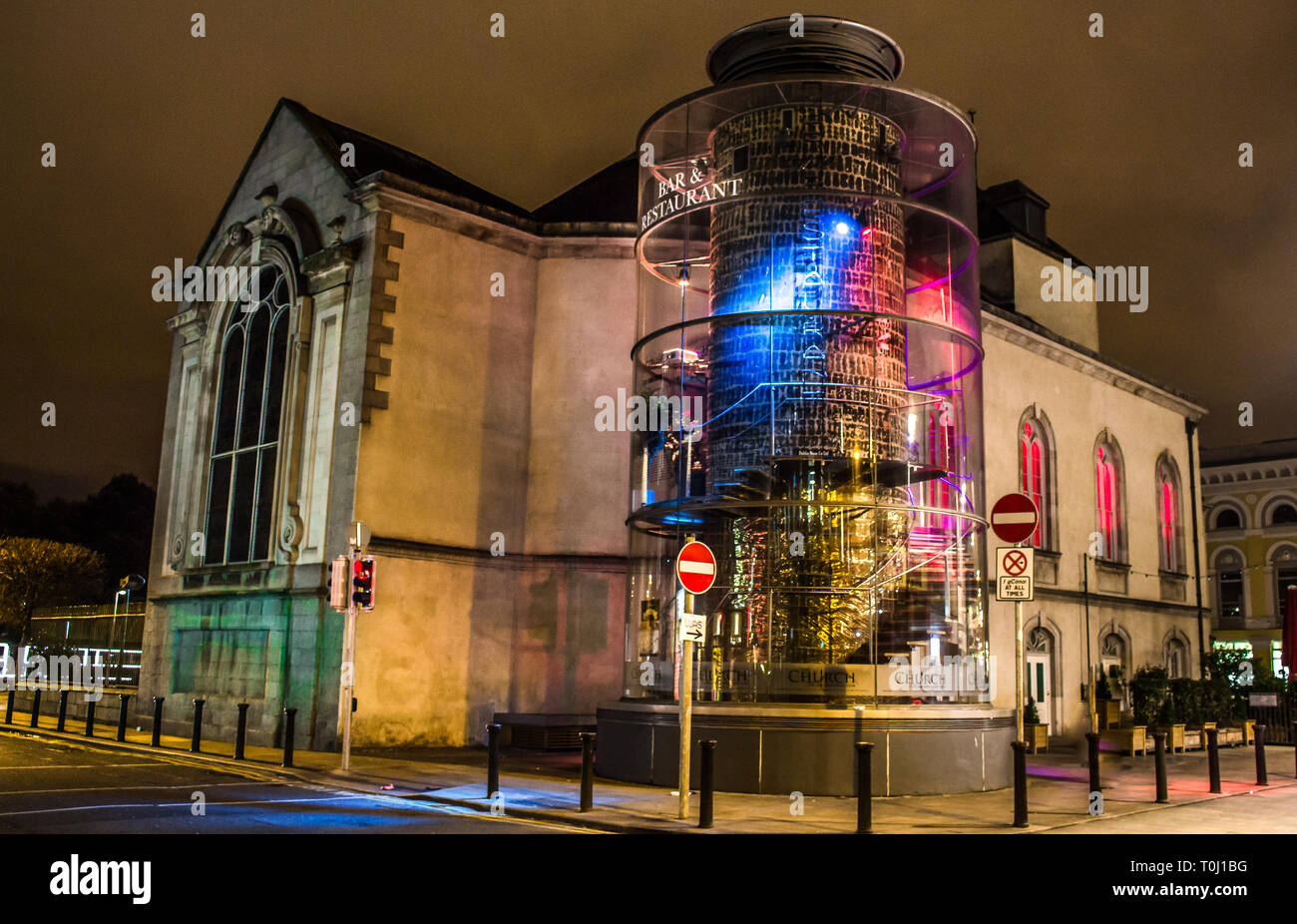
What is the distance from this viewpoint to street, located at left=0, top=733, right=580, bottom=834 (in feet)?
37.0

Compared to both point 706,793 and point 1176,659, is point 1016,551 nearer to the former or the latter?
point 706,793

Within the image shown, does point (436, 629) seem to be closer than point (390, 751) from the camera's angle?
No

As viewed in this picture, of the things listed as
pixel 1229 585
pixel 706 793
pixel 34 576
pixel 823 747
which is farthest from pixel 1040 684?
pixel 34 576

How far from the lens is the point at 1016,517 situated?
521 inches

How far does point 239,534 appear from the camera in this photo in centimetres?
2573

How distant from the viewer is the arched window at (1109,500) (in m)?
32.2

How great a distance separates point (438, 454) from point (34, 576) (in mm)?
36833

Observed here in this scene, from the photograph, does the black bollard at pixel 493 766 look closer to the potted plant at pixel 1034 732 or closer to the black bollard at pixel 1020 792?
the black bollard at pixel 1020 792

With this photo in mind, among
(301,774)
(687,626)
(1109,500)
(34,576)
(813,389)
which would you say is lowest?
(301,774)

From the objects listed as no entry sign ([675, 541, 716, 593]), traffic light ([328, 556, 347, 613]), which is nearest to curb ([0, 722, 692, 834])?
traffic light ([328, 556, 347, 613])

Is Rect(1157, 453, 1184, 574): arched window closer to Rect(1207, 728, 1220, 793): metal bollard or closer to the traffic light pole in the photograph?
Rect(1207, 728, 1220, 793): metal bollard
